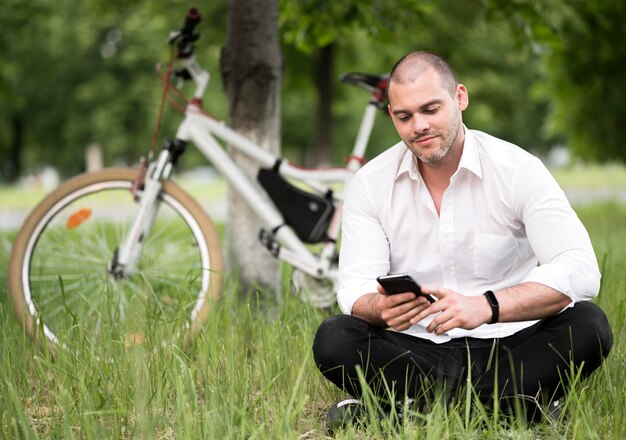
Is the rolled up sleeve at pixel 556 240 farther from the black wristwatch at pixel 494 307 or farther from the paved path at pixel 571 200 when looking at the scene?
the paved path at pixel 571 200

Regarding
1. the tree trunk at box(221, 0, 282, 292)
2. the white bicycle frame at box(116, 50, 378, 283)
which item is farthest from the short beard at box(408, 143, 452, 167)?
the tree trunk at box(221, 0, 282, 292)

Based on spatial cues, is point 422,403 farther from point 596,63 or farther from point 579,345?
point 596,63

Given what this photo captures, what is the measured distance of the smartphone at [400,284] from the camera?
8.25 feet

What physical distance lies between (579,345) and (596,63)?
9.92 metres

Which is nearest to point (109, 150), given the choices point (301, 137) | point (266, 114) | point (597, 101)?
point (301, 137)

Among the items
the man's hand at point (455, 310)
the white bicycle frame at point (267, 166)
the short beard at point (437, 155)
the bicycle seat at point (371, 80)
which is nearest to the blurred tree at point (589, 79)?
the bicycle seat at point (371, 80)

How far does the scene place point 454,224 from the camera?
2.96m

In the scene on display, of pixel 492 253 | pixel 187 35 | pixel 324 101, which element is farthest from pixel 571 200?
pixel 492 253

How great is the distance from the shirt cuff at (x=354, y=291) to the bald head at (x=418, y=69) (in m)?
0.71

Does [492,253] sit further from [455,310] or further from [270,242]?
[270,242]

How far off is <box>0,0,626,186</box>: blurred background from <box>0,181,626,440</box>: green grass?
2974 millimetres

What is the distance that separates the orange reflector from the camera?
421cm

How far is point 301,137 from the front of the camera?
35.5m

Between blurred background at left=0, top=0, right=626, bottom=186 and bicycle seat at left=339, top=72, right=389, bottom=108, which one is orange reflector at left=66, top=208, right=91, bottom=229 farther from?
blurred background at left=0, top=0, right=626, bottom=186
